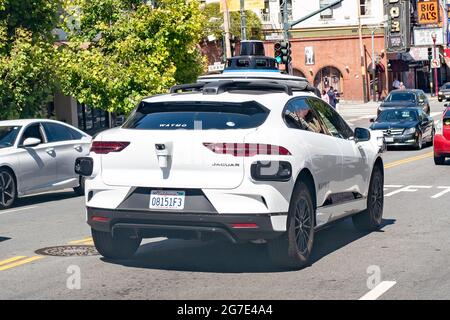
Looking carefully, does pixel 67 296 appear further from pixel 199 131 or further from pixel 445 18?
pixel 445 18

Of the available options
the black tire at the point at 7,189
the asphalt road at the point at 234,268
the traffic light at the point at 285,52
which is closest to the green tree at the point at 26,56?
the black tire at the point at 7,189

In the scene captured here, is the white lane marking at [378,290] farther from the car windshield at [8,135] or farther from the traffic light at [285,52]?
the traffic light at [285,52]

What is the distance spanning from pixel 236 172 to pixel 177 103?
1221 millimetres

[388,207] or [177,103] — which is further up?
[177,103]

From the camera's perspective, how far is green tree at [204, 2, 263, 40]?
222ft

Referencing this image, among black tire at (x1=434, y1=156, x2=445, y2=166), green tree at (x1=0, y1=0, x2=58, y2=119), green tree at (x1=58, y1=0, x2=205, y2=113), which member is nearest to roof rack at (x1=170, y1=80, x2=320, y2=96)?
black tire at (x1=434, y1=156, x2=445, y2=166)

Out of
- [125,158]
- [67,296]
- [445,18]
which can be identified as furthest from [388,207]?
[445,18]

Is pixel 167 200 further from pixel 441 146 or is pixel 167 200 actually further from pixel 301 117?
pixel 441 146

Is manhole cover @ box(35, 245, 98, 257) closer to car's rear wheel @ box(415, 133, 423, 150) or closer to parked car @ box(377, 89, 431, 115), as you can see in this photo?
car's rear wheel @ box(415, 133, 423, 150)

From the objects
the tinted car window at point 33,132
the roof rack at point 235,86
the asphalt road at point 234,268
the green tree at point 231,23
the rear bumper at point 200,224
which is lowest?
the asphalt road at point 234,268

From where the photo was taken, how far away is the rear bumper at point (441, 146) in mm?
24406

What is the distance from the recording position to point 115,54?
3216 centimetres

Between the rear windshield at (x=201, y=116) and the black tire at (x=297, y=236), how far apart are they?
0.84 meters

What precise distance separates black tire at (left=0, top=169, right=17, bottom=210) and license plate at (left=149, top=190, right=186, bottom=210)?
28.0 ft
